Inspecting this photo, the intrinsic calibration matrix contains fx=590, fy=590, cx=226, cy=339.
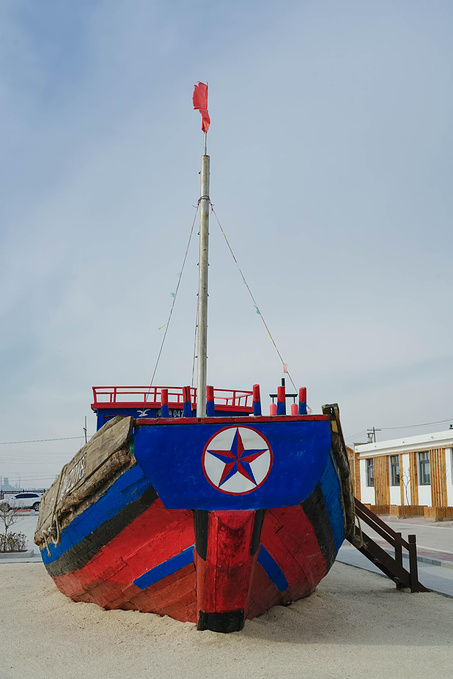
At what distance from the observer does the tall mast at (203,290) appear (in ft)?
20.5

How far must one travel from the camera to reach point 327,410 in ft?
17.8

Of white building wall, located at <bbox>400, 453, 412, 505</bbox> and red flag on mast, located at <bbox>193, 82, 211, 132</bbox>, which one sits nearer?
red flag on mast, located at <bbox>193, 82, 211, 132</bbox>

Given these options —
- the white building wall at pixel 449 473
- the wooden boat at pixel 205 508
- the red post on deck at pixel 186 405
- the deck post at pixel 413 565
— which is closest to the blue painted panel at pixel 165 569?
the wooden boat at pixel 205 508

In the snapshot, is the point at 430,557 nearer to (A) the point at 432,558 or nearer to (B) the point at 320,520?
(A) the point at 432,558

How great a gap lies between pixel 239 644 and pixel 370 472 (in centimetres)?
2976

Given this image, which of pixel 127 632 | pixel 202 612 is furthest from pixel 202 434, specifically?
pixel 127 632

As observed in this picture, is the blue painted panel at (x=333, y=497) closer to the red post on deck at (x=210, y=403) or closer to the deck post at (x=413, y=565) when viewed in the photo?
the red post on deck at (x=210, y=403)

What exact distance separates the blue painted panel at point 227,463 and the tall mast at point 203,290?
0.78m

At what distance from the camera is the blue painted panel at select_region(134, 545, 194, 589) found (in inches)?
216

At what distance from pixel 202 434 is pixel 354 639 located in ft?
8.89

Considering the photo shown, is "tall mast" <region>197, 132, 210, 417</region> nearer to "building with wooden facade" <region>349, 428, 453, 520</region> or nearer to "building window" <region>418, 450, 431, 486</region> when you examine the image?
"building with wooden facade" <region>349, 428, 453, 520</region>

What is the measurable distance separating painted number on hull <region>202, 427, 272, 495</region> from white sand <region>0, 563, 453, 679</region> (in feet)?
4.66

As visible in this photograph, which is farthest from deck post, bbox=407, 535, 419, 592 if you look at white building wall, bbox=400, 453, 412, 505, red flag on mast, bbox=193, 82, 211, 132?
white building wall, bbox=400, 453, 412, 505

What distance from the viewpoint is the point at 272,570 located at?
5.92 meters
